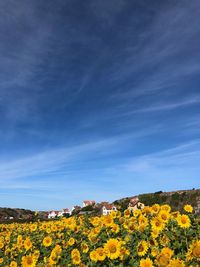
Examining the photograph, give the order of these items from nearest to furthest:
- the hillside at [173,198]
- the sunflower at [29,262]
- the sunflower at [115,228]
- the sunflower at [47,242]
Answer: the sunflower at [115,228]
the sunflower at [29,262]
the sunflower at [47,242]
the hillside at [173,198]

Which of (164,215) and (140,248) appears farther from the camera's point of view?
(164,215)

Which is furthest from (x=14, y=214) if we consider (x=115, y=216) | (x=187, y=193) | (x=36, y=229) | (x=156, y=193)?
(x=115, y=216)

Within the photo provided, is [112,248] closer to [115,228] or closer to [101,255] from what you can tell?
[101,255]

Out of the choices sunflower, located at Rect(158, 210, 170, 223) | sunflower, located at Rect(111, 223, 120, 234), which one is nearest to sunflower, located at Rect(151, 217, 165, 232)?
sunflower, located at Rect(158, 210, 170, 223)

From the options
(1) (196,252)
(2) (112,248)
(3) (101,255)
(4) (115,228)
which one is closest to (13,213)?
(4) (115,228)

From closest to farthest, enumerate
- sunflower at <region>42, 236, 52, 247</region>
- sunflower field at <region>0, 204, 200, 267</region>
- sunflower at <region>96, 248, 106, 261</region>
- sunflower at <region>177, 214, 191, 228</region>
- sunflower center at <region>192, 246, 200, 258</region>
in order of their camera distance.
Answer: sunflower center at <region>192, 246, 200, 258</region> → sunflower field at <region>0, 204, 200, 267</region> → sunflower at <region>96, 248, 106, 261</region> → sunflower at <region>177, 214, 191, 228</region> → sunflower at <region>42, 236, 52, 247</region>

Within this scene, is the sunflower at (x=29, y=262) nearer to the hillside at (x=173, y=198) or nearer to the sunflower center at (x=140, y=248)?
the sunflower center at (x=140, y=248)

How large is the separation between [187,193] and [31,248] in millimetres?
41727

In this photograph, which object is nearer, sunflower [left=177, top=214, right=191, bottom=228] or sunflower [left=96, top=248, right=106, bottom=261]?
sunflower [left=96, top=248, right=106, bottom=261]

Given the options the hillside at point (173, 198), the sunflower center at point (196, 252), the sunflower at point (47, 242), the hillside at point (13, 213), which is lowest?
the sunflower center at point (196, 252)

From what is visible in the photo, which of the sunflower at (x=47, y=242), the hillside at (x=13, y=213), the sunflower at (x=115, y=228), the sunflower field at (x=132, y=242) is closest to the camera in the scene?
the sunflower field at (x=132, y=242)

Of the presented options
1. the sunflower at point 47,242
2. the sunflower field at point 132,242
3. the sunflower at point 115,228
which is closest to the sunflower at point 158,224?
the sunflower field at point 132,242

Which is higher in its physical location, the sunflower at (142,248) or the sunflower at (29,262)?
the sunflower at (142,248)

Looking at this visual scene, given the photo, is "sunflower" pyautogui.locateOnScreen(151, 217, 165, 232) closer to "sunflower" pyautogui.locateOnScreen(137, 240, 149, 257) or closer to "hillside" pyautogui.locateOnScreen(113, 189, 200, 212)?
"sunflower" pyautogui.locateOnScreen(137, 240, 149, 257)
